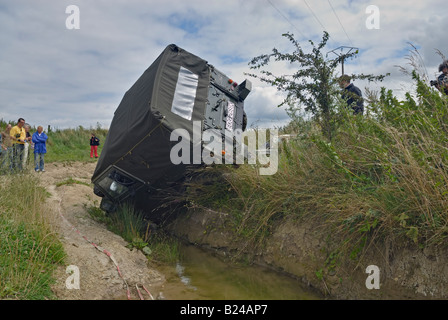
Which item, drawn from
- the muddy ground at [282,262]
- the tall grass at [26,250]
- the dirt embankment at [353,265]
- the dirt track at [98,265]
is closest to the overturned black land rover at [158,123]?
the dirt track at [98,265]

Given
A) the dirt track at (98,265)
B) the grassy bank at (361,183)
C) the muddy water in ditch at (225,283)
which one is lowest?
the muddy water in ditch at (225,283)

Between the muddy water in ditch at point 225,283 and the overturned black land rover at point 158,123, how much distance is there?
1.51 meters

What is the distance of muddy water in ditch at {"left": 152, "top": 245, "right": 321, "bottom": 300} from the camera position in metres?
4.94

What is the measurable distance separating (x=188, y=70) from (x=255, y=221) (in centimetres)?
291

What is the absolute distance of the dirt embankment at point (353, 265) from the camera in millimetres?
4141

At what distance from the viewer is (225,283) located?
17.8ft

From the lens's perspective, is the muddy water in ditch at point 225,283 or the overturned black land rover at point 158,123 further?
the overturned black land rover at point 158,123

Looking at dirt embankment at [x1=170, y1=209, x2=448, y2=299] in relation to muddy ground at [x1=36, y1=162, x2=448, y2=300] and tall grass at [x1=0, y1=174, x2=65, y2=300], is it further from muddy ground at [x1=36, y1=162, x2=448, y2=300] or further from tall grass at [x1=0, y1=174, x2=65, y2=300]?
tall grass at [x1=0, y1=174, x2=65, y2=300]

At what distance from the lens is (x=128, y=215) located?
6.96 m

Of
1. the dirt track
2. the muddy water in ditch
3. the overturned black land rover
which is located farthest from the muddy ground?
the overturned black land rover

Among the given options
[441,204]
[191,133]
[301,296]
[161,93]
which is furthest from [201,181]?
[441,204]

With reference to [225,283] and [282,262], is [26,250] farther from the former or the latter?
[282,262]

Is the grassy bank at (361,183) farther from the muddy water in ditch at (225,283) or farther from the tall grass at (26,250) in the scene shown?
the tall grass at (26,250)

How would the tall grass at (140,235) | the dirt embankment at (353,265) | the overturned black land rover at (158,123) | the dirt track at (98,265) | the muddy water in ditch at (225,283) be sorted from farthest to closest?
the tall grass at (140,235), the overturned black land rover at (158,123), the muddy water in ditch at (225,283), the dirt track at (98,265), the dirt embankment at (353,265)
